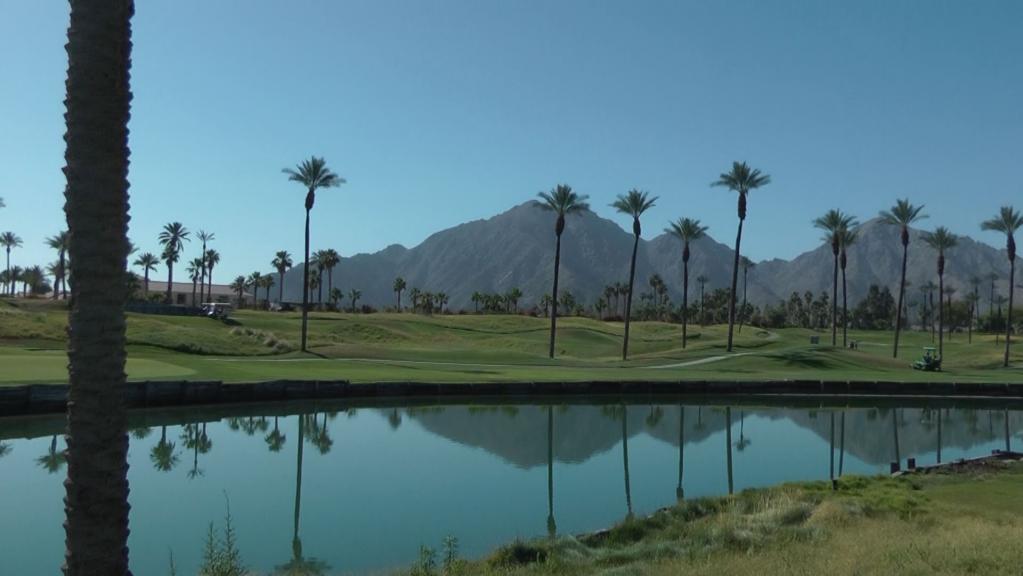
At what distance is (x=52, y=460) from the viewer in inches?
826

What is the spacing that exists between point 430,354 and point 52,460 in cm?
4334

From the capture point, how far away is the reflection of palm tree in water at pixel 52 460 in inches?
786

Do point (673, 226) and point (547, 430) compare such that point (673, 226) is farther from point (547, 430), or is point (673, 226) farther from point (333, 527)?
point (333, 527)

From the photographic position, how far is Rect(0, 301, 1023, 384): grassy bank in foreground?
1641 inches

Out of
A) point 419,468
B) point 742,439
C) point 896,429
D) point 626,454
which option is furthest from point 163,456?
point 896,429

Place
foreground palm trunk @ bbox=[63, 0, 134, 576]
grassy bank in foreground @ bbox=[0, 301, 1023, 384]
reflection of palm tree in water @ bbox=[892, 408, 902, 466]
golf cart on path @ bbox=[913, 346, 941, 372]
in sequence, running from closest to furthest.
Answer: foreground palm trunk @ bbox=[63, 0, 134, 576] < reflection of palm tree in water @ bbox=[892, 408, 902, 466] < grassy bank in foreground @ bbox=[0, 301, 1023, 384] < golf cart on path @ bbox=[913, 346, 941, 372]

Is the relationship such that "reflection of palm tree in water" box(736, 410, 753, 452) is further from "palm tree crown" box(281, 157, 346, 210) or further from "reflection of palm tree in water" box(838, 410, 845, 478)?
"palm tree crown" box(281, 157, 346, 210)

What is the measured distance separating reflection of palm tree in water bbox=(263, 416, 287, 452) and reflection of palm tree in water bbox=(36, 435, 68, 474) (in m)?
5.35

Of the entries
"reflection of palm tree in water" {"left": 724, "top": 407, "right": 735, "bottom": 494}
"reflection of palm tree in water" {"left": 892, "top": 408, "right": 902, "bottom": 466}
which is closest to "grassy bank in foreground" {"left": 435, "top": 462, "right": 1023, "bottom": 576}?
"reflection of palm tree in water" {"left": 724, "top": 407, "right": 735, "bottom": 494}

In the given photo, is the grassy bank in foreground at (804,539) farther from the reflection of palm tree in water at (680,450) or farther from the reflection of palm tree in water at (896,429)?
the reflection of palm tree in water at (896,429)

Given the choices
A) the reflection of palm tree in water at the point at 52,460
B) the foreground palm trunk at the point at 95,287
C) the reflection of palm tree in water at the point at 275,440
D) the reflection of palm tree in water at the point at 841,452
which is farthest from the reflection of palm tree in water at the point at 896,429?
the foreground palm trunk at the point at 95,287

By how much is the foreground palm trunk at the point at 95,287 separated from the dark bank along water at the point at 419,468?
20.3ft

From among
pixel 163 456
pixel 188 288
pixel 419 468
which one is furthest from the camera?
pixel 188 288

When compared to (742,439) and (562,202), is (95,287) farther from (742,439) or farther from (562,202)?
(562,202)
